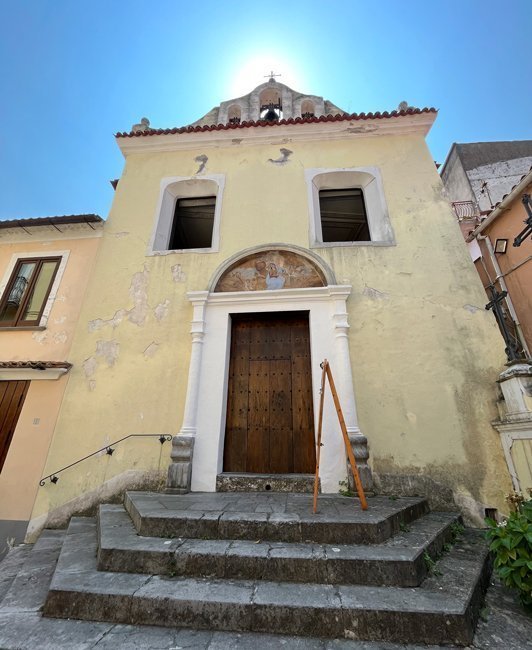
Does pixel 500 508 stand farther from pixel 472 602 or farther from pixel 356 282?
pixel 356 282

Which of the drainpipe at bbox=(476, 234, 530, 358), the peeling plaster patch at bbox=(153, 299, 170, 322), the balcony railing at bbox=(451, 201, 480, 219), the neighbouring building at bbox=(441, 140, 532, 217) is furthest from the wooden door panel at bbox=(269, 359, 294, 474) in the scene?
the neighbouring building at bbox=(441, 140, 532, 217)

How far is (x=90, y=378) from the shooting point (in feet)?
18.6

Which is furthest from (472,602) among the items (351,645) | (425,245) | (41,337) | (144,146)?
(144,146)

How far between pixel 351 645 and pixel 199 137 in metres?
9.57

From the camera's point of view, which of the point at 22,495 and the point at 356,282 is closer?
the point at 22,495

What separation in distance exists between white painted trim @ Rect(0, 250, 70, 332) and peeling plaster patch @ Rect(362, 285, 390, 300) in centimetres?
652

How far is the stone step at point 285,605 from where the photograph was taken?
7.20 ft

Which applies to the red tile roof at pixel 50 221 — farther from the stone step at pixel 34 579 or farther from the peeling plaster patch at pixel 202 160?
the stone step at pixel 34 579

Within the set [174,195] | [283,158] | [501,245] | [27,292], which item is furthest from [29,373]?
[501,245]

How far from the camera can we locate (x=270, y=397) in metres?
5.54

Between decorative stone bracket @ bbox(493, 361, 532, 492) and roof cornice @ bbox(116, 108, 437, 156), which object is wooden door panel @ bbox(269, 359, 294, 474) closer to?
decorative stone bracket @ bbox(493, 361, 532, 492)

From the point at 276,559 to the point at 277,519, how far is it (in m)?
0.48

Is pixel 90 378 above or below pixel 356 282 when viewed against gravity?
below

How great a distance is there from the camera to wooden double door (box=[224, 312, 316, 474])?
5.16 meters
